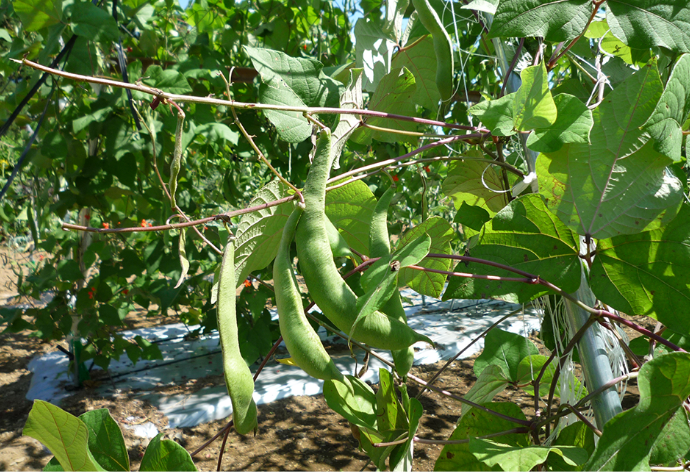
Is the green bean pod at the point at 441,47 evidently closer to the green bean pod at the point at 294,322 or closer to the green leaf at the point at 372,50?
the green leaf at the point at 372,50

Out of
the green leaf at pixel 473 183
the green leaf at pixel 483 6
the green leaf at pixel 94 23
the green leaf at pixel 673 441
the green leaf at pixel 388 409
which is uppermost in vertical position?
the green leaf at pixel 94 23

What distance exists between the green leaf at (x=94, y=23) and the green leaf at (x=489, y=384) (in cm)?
136

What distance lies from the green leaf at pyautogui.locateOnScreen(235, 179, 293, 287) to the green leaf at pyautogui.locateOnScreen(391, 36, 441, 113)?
31cm

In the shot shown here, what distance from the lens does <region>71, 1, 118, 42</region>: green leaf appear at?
4.37 feet

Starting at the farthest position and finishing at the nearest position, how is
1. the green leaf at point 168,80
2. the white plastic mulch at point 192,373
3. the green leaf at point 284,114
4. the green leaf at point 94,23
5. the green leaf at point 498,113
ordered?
the white plastic mulch at point 192,373 → the green leaf at point 168,80 → the green leaf at point 94,23 → the green leaf at point 284,114 → the green leaf at point 498,113

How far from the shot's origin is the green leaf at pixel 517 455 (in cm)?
46

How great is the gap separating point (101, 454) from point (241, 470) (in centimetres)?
230

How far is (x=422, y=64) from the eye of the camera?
748mm

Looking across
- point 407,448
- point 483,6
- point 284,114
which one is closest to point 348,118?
point 284,114

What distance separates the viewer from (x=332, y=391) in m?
0.53

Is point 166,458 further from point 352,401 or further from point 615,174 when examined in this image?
point 615,174

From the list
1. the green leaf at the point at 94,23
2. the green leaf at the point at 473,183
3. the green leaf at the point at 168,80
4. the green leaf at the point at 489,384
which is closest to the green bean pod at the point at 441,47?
the green leaf at the point at 473,183

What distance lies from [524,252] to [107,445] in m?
0.51

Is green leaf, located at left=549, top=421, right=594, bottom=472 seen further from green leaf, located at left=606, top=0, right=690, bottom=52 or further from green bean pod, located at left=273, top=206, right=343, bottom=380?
green leaf, located at left=606, top=0, right=690, bottom=52
